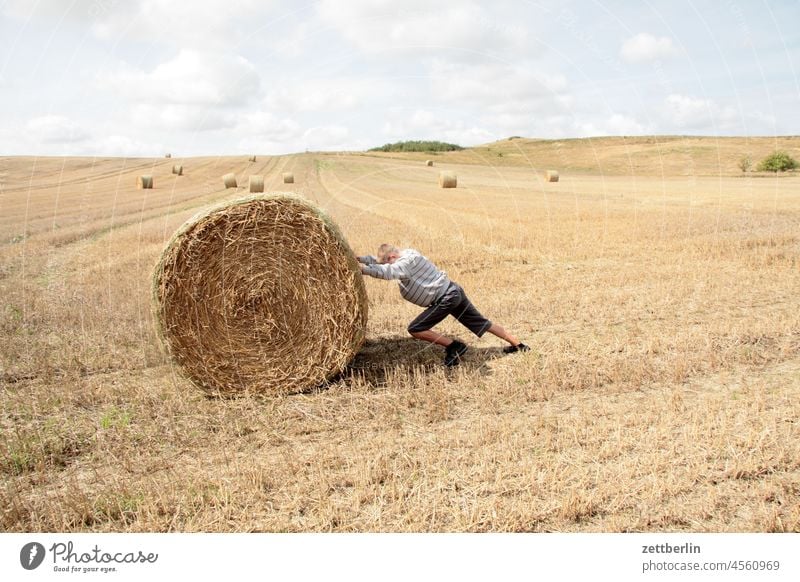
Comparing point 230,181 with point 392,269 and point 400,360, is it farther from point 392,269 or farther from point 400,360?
point 392,269

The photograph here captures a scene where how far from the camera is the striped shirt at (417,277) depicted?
21.8 feet

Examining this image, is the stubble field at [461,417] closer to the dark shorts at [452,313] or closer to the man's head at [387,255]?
the dark shorts at [452,313]

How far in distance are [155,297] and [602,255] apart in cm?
975

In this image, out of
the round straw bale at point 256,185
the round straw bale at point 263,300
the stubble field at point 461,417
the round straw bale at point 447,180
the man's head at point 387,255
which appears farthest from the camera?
the round straw bale at point 447,180

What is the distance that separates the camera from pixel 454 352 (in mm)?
7020

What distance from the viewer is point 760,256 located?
39.1 ft

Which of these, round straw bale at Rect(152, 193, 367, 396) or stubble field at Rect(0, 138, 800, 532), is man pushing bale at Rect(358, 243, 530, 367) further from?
round straw bale at Rect(152, 193, 367, 396)

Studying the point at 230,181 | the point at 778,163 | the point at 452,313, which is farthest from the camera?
the point at 778,163

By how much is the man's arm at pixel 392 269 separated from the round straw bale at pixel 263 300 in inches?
7.7

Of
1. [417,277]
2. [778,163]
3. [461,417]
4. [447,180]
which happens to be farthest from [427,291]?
[778,163]

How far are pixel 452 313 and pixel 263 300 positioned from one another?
2.06m

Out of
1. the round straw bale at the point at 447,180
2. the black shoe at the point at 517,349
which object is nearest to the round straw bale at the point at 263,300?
the black shoe at the point at 517,349

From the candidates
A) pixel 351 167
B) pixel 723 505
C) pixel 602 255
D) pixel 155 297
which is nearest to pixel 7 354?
pixel 155 297

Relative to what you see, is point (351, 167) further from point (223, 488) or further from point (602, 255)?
point (223, 488)
